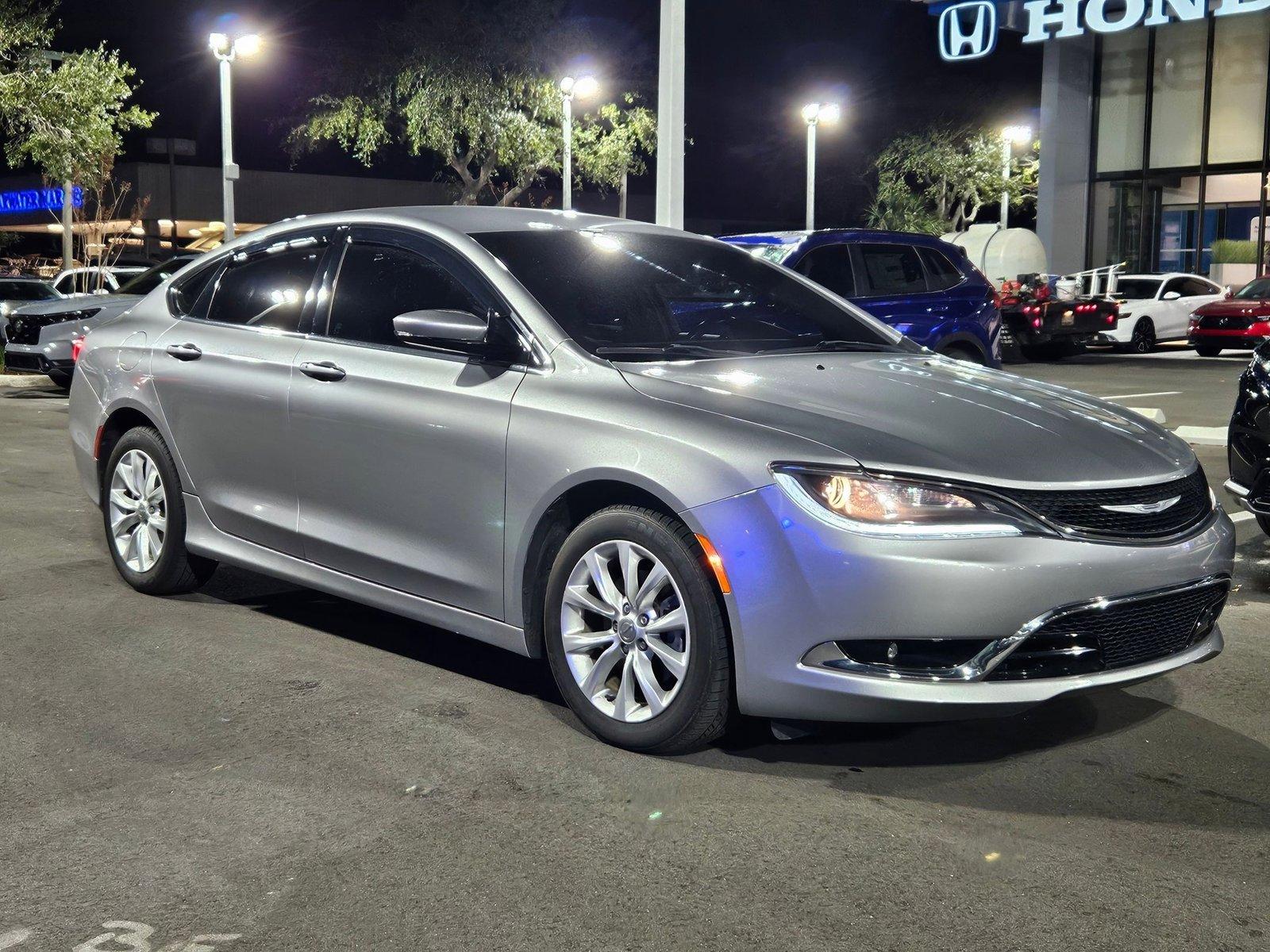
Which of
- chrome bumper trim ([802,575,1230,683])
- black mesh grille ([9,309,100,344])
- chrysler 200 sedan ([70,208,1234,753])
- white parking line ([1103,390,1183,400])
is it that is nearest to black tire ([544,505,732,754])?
chrysler 200 sedan ([70,208,1234,753])

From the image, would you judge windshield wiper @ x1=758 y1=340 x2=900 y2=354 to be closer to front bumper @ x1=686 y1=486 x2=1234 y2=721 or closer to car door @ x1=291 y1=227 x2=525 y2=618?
car door @ x1=291 y1=227 x2=525 y2=618

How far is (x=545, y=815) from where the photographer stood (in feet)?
13.5

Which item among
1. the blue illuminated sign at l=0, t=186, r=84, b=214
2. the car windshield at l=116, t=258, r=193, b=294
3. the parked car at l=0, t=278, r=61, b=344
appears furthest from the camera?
the blue illuminated sign at l=0, t=186, r=84, b=214

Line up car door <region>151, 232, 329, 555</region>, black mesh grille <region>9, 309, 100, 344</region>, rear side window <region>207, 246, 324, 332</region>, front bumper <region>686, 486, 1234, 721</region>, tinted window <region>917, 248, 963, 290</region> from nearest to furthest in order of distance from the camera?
front bumper <region>686, 486, 1234, 721</region> → car door <region>151, 232, 329, 555</region> → rear side window <region>207, 246, 324, 332</region> → tinted window <region>917, 248, 963, 290</region> → black mesh grille <region>9, 309, 100, 344</region>

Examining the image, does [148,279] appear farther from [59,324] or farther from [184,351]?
[184,351]

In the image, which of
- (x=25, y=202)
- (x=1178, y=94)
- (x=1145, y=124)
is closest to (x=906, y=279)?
(x=1178, y=94)

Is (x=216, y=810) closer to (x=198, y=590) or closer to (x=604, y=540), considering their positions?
(x=604, y=540)

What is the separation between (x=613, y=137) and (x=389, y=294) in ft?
121

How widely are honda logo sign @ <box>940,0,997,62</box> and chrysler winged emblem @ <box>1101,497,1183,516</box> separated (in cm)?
3411

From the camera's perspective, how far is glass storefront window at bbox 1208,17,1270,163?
35281 millimetres

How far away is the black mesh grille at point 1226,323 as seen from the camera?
2686 centimetres

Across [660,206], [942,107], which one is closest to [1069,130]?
[942,107]

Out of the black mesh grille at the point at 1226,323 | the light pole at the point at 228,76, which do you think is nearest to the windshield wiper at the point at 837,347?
the light pole at the point at 228,76

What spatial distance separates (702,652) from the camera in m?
4.36
